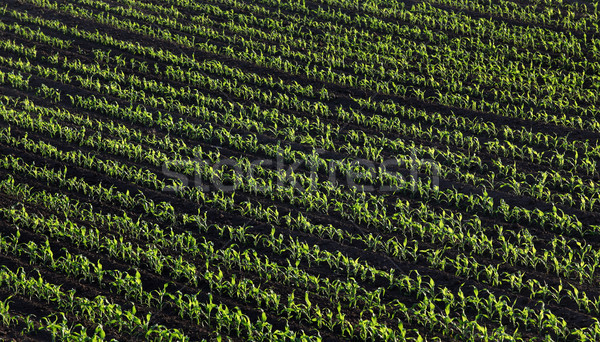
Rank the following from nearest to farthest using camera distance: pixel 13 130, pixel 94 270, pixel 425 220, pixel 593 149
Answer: pixel 94 270, pixel 425 220, pixel 593 149, pixel 13 130

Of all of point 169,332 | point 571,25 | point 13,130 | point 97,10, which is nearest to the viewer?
point 169,332

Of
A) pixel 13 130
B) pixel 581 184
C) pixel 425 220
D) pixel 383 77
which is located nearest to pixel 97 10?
pixel 13 130

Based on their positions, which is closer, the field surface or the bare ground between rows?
the field surface

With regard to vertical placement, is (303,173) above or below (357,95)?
below

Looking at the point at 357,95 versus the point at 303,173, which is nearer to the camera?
the point at 303,173

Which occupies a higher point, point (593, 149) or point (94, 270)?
point (593, 149)

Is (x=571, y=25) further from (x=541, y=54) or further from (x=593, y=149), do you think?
(x=593, y=149)

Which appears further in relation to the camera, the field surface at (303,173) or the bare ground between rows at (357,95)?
the bare ground between rows at (357,95)

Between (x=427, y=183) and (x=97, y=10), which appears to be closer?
(x=427, y=183)
